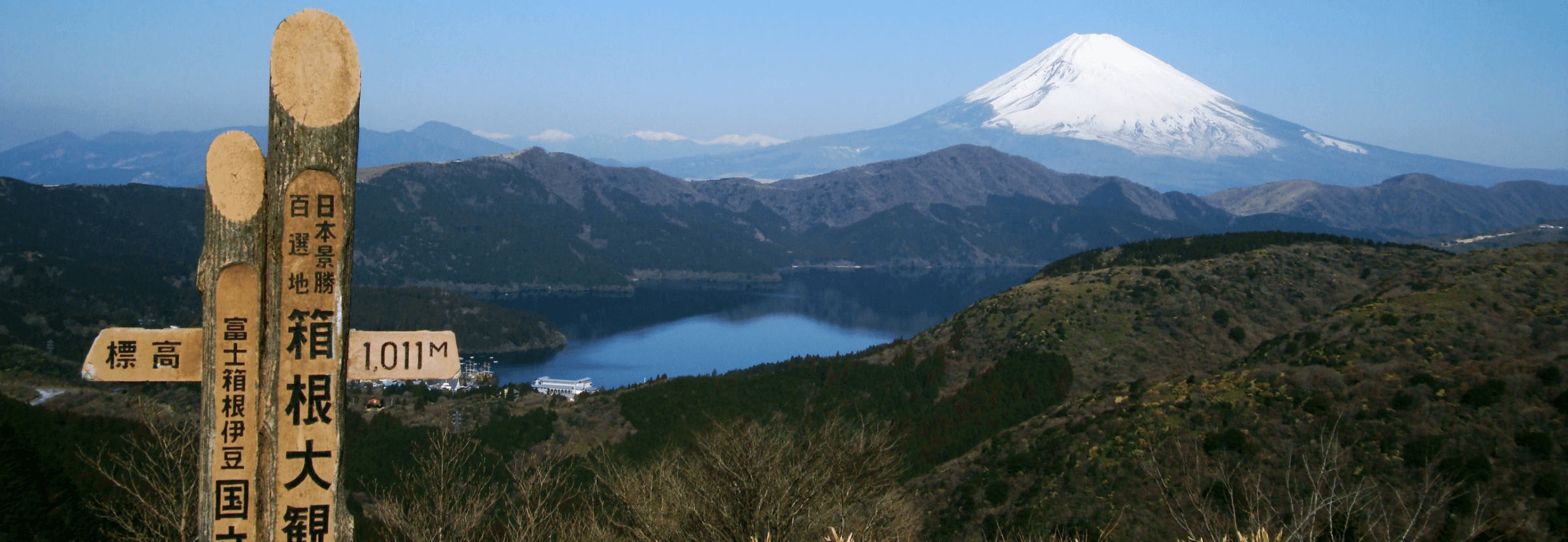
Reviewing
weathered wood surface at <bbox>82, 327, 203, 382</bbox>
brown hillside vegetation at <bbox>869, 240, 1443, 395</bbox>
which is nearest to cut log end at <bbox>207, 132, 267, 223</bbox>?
weathered wood surface at <bbox>82, 327, 203, 382</bbox>

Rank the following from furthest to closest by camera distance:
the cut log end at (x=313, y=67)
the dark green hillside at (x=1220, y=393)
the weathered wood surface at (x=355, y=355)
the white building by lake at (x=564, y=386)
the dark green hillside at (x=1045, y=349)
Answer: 1. the white building by lake at (x=564, y=386)
2. the dark green hillside at (x=1045, y=349)
3. the dark green hillside at (x=1220, y=393)
4. the weathered wood surface at (x=355, y=355)
5. the cut log end at (x=313, y=67)

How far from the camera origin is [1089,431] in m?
31.9

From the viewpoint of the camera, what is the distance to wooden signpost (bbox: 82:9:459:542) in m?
4.67

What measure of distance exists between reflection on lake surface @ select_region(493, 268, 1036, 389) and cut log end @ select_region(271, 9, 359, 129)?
8660 cm

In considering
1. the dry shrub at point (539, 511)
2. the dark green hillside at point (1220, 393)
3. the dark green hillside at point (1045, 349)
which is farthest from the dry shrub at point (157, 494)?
the dark green hillside at point (1045, 349)

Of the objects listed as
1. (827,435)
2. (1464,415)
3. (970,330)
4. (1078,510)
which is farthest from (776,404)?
(1464,415)

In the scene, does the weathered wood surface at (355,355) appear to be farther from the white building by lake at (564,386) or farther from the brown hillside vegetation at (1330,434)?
the white building by lake at (564,386)

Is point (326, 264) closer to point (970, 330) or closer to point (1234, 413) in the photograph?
point (1234, 413)

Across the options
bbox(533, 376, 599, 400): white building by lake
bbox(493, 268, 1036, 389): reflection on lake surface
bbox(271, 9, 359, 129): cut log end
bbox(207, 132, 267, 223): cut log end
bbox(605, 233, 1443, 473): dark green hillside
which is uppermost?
bbox(271, 9, 359, 129): cut log end

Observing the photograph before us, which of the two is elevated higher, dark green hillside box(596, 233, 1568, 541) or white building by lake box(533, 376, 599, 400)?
dark green hillside box(596, 233, 1568, 541)

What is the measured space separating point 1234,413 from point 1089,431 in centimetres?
474

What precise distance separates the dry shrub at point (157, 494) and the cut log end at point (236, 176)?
1.46m

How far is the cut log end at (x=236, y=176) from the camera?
4.64m

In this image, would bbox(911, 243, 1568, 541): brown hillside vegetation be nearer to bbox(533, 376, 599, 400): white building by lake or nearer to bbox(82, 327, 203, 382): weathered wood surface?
bbox(82, 327, 203, 382): weathered wood surface
